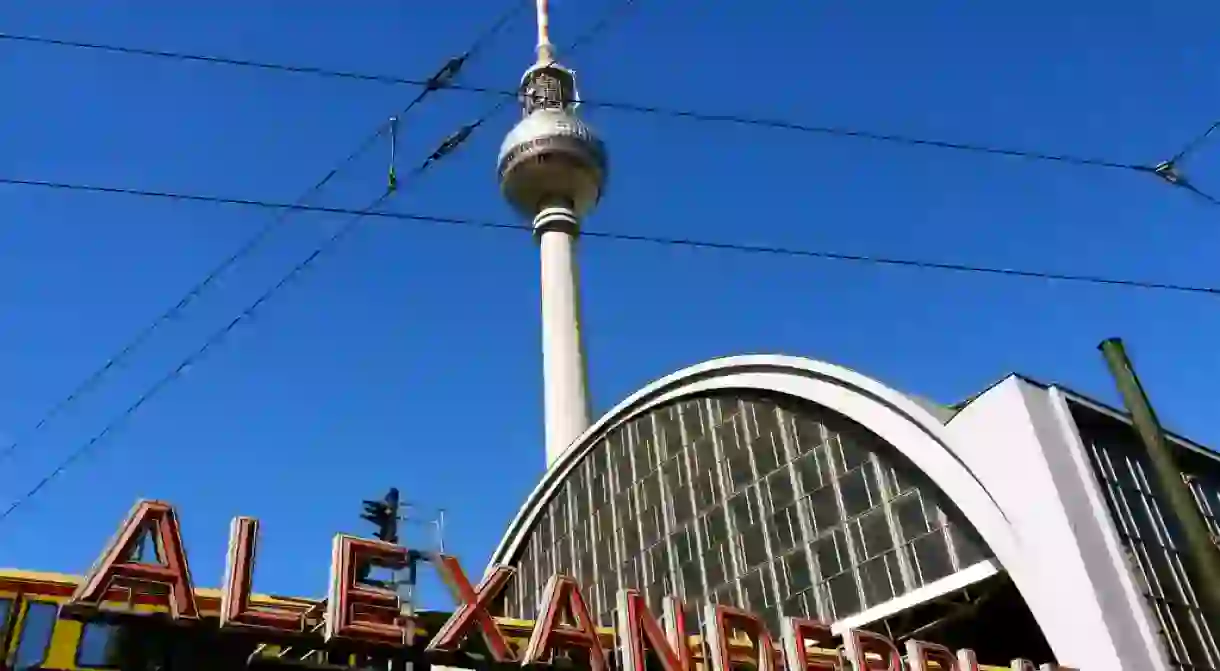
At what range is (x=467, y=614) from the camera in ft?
70.5

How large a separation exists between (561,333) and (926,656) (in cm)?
4697

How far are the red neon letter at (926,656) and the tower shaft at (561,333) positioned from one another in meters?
36.7

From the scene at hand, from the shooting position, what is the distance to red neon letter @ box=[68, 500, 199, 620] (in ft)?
61.0

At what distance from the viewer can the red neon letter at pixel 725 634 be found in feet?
77.0

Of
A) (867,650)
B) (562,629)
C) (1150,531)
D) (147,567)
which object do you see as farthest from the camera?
(1150,531)

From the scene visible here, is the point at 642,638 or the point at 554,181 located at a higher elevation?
the point at 554,181

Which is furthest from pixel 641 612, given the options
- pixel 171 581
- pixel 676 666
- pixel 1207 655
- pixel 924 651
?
pixel 1207 655

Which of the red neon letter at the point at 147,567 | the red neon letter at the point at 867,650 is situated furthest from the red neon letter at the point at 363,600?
the red neon letter at the point at 867,650

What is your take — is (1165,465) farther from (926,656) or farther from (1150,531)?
(1150,531)

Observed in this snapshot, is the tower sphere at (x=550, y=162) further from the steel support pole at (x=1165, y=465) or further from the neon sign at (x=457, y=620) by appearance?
the steel support pole at (x=1165, y=465)

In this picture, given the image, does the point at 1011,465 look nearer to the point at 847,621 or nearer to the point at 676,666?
the point at 847,621

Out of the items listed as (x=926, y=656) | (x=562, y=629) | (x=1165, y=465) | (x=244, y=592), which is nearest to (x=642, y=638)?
(x=562, y=629)

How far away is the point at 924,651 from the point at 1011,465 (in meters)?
5.80

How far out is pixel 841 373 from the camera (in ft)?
108
